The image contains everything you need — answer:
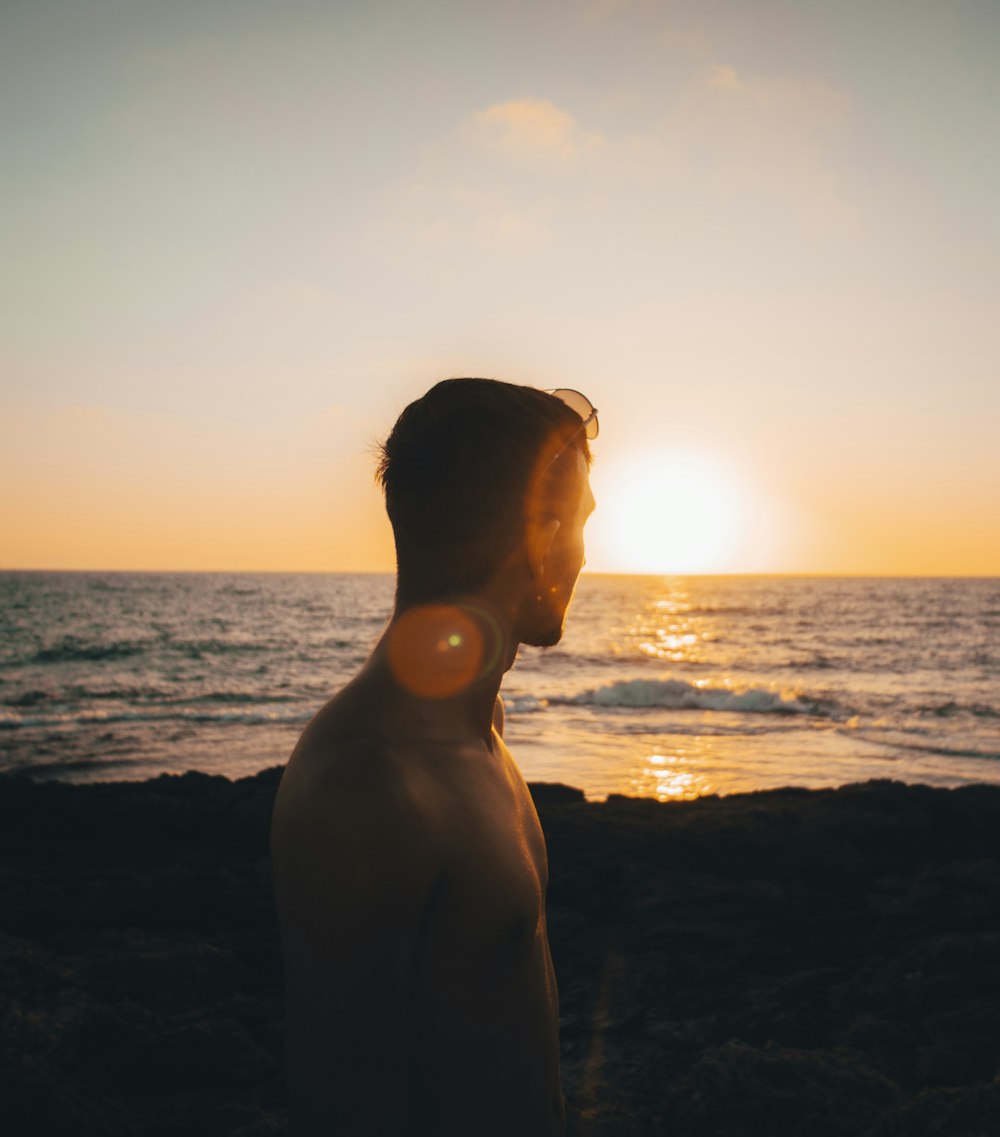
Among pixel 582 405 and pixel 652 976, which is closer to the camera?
pixel 582 405

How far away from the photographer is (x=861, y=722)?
727 inches

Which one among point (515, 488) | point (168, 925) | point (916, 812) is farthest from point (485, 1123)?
point (916, 812)

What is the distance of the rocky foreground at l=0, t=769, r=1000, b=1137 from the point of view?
9.70 ft

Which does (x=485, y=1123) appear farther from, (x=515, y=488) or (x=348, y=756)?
(x=515, y=488)

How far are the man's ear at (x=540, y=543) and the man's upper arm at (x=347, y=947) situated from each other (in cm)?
63

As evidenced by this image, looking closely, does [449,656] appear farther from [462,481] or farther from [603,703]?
[603,703]

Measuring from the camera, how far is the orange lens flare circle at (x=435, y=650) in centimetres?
158

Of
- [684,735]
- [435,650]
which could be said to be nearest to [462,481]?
[435,650]

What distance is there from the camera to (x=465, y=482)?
1.65 m

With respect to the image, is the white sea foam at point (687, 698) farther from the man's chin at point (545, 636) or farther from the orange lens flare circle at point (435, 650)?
the orange lens flare circle at point (435, 650)

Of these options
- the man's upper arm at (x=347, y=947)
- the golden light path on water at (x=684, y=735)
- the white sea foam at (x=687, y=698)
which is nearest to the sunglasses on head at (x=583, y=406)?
the man's upper arm at (x=347, y=947)

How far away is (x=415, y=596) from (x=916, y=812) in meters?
7.00

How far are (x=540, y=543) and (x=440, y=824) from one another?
63 centimetres

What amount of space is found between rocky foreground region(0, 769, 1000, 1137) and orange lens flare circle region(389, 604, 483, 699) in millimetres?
2237
